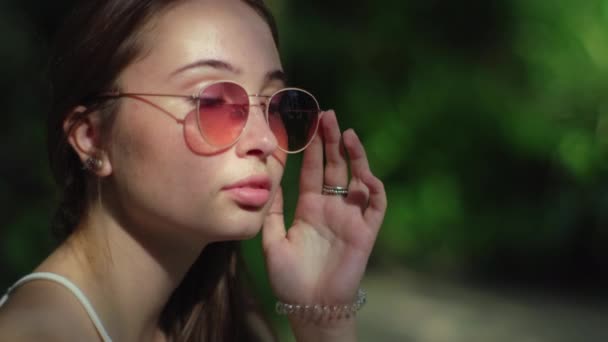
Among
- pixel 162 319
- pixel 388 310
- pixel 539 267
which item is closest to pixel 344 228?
pixel 162 319

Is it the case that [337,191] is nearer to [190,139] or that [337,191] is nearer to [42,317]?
[190,139]

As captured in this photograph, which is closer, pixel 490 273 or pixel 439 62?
pixel 439 62

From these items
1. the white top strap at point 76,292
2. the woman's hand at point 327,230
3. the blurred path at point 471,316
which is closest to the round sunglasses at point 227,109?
the woman's hand at point 327,230

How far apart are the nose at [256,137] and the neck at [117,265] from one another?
13.3 inches

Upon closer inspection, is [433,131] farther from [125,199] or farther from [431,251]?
[125,199]

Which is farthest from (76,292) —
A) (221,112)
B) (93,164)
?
(221,112)

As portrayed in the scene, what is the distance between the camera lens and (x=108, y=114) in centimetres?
175

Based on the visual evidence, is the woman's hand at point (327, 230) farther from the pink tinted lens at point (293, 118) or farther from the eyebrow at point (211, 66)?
the eyebrow at point (211, 66)

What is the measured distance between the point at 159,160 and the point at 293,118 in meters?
0.41

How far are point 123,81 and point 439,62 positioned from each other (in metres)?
3.48

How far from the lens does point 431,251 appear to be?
5.37 meters

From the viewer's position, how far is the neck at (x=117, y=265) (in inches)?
71.4

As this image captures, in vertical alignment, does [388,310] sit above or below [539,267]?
below

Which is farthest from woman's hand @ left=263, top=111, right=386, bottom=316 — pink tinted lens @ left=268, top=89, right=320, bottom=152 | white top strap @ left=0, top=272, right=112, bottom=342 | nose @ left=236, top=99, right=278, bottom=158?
white top strap @ left=0, top=272, right=112, bottom=342
